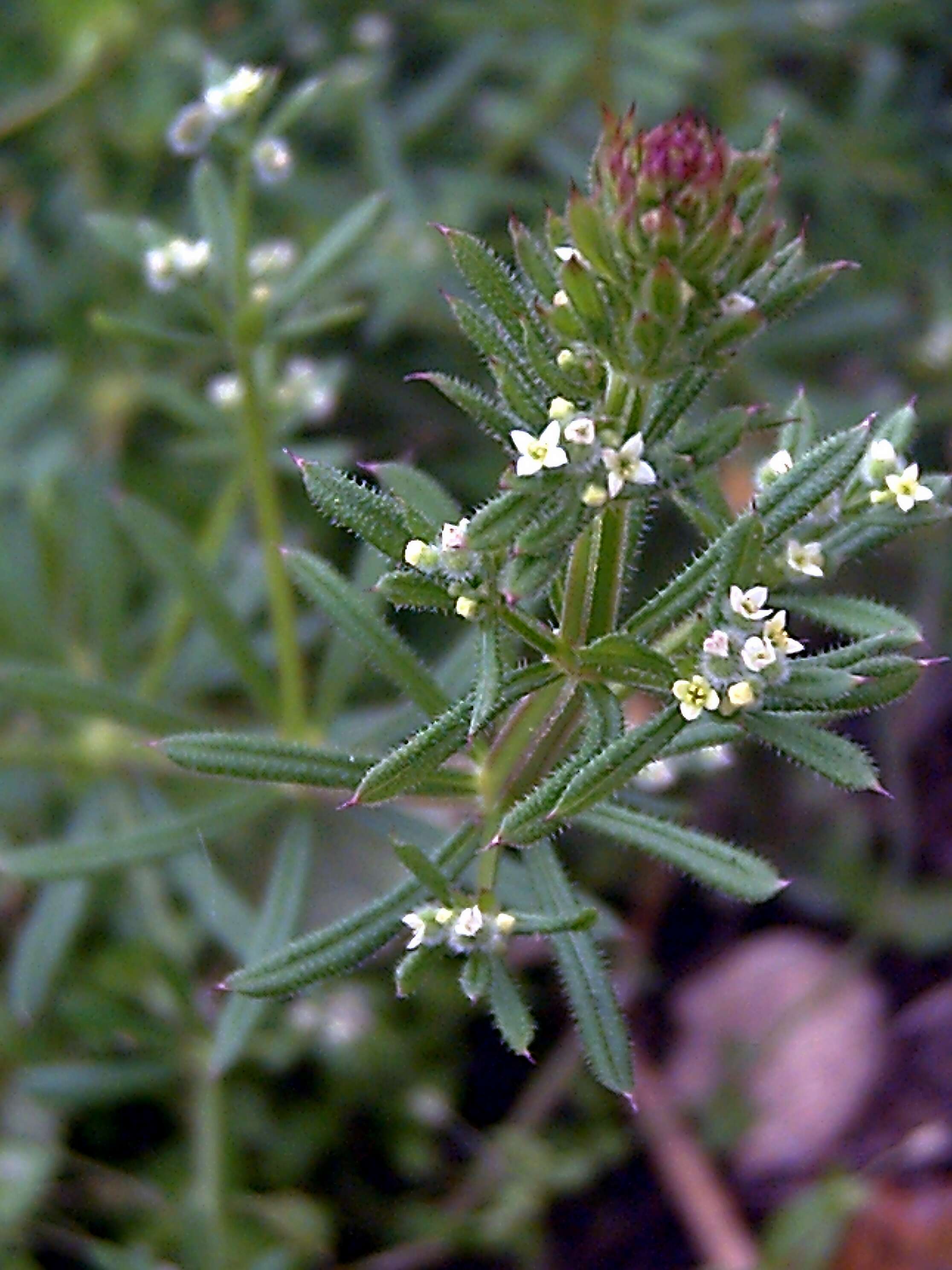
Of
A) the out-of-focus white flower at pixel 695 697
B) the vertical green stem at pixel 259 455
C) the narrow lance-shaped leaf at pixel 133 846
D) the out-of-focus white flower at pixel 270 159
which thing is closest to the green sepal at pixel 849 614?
the out-of-focus white flower at pixel 695 697

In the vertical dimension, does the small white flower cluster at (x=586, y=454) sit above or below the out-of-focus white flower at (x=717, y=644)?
above

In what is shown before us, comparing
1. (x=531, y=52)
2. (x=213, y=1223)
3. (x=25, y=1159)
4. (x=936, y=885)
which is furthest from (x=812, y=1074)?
(x=531, y=52)

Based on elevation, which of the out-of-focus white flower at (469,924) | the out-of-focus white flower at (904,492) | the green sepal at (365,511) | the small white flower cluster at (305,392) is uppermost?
the small white flower cluster at (305,392)

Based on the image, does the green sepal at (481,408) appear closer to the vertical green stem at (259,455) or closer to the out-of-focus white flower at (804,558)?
the out-of-focus white flower at (804,558)

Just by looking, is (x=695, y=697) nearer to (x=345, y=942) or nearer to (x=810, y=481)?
(x=810, y=481)

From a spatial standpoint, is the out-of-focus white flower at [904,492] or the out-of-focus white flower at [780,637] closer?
the out-of-focus white flower at [780,637]

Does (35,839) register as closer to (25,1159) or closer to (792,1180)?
(25,1159)

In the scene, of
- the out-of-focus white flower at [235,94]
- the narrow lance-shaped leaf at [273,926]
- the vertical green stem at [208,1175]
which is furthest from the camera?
the vertical green stem at [208,1175]
